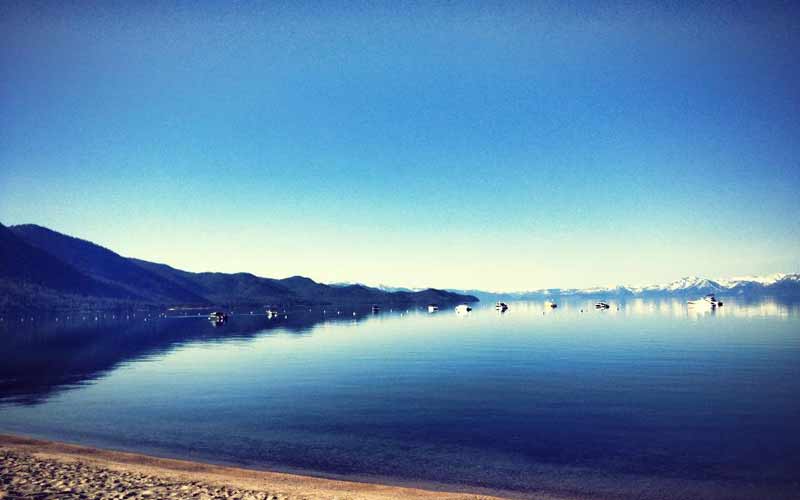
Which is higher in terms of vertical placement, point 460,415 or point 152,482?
point 152,482

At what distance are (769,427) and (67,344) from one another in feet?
378

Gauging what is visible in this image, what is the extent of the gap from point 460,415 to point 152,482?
912 inches

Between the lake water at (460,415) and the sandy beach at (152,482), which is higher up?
the sandy beach at (152,482)

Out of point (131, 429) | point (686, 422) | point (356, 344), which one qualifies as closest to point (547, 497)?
point (686, 422)

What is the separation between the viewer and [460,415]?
128 feet

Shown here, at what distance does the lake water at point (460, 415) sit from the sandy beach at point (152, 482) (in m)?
2.16

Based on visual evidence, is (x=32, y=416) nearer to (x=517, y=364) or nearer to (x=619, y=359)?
(x=517, y=364)

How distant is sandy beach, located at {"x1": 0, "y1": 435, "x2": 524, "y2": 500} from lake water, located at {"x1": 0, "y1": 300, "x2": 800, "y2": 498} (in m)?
2.16

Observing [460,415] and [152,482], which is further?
[460,415]

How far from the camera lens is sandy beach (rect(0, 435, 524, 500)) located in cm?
2027

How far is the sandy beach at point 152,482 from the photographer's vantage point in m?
20.3

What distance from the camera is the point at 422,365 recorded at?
6888 cm

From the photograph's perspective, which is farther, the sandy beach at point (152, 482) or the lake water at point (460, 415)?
the lake water at point (460, 415)

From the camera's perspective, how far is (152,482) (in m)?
22.0
